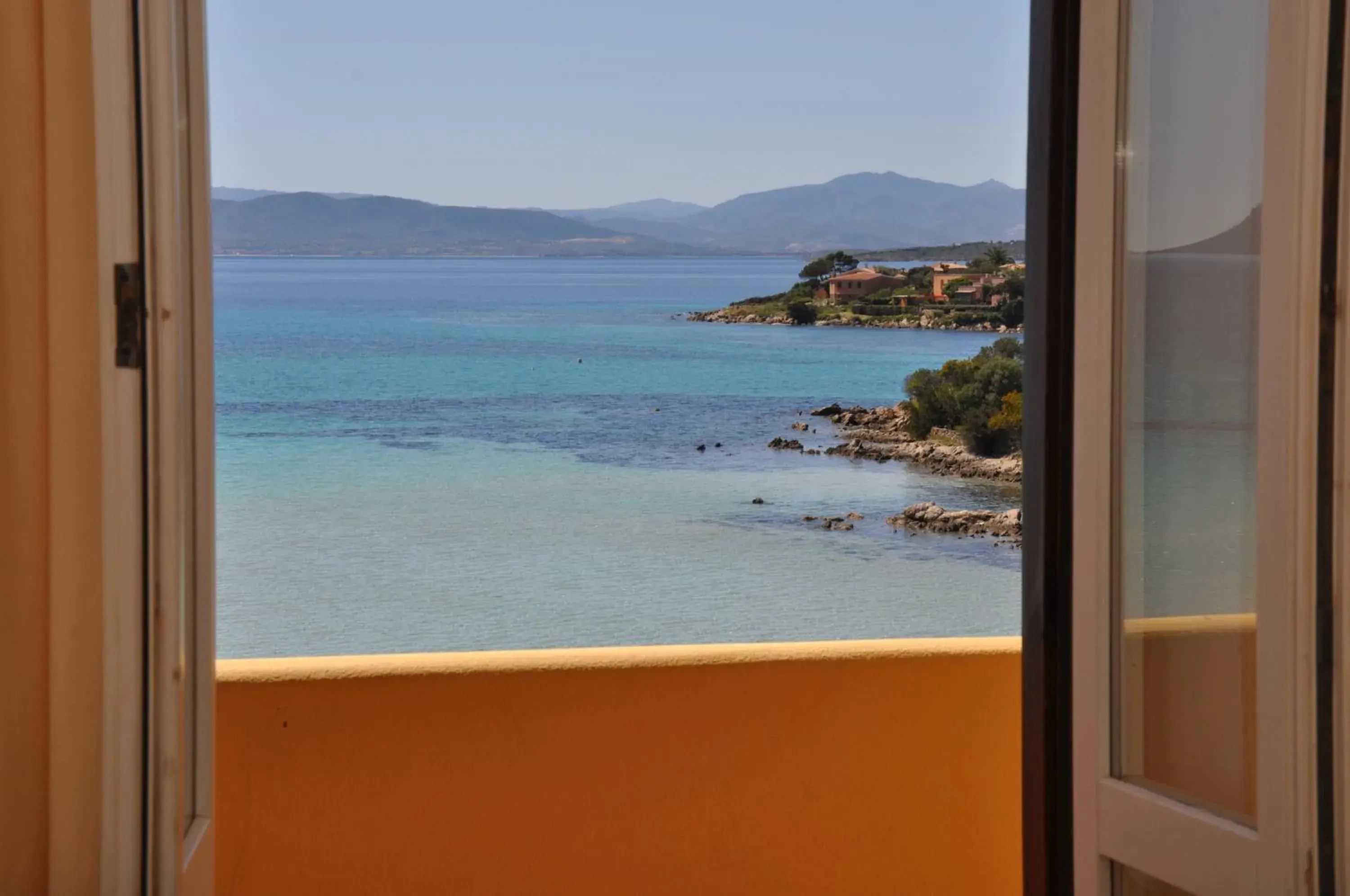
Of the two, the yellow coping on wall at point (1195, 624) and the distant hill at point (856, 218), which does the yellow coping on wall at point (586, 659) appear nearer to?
the yellow coping on wall at point (1195, 624)

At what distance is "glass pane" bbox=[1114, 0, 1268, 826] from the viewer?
1.24 meters

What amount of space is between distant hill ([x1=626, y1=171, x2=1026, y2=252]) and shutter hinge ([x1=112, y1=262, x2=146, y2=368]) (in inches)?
803

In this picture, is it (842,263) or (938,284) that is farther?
(842,263)

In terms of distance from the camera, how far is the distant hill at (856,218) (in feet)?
75.0

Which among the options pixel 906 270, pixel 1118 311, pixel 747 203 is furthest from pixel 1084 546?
pixel 747 203

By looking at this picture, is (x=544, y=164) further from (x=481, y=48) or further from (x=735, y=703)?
(x=735, y=703)

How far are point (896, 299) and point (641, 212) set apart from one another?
1103 cm

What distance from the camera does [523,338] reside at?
22.8 metres

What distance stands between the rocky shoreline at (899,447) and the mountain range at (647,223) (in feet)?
17.2

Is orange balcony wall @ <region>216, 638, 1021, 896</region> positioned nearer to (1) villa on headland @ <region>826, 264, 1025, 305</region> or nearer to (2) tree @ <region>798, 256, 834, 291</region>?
(1) villa on headland @ <region>826, 264, 1025, 305</region>

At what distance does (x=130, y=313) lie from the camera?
→ 41.8 inches

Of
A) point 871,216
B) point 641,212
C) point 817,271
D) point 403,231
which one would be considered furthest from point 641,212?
point 817,271

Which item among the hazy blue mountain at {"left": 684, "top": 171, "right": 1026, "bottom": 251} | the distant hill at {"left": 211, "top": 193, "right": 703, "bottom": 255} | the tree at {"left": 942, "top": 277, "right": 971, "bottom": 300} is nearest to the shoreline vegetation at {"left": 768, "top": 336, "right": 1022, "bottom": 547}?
the tree at {"left": 942, "top": 277, "right": 971, "bottom": 300}

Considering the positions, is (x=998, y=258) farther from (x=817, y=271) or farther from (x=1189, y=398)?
(x=1189, y=398)
